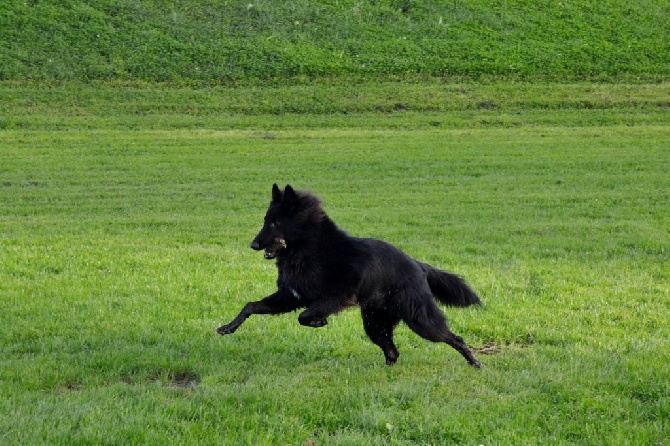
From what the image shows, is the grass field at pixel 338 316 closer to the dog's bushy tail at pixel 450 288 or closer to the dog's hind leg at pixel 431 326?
the dog's hind leg at pixel 431 326

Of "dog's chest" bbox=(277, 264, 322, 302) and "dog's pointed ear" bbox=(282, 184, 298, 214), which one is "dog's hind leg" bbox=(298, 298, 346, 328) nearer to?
"dog's chest" bbox=(277, 264, 322, 302)

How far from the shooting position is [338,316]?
9.81 meters

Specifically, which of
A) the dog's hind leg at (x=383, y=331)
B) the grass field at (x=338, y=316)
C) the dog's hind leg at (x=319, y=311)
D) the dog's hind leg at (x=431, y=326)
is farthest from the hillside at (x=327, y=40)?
the dog's hind leg at (x=431, y=326)

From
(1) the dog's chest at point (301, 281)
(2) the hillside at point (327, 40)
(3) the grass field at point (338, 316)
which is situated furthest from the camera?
(2) the hillside at point (327, 40)

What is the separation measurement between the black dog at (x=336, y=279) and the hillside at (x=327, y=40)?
34.3 meters

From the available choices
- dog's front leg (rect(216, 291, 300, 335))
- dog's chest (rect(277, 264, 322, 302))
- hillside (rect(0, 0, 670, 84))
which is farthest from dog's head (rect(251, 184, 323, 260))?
hillside (rect(0, 0, 670, 84))

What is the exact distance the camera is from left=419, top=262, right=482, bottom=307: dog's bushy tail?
26.7 feet

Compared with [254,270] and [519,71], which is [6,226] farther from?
[519,71]

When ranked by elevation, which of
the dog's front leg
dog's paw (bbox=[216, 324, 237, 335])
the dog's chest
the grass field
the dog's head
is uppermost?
the dog's head

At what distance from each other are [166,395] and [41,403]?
3.08 feet

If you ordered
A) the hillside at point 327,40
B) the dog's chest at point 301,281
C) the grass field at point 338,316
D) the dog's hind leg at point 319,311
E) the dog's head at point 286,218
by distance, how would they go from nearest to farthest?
the grass field at point 338,316 < the dog's hind leg at point 319,311 < the dog's chest at point 301,281 < the dog's head at point 286,218 < the hillside at point 327,40

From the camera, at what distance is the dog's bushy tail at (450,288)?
815 cm

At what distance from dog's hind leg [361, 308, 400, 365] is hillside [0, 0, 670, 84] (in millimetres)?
34653

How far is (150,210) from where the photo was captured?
1888 centimetres
